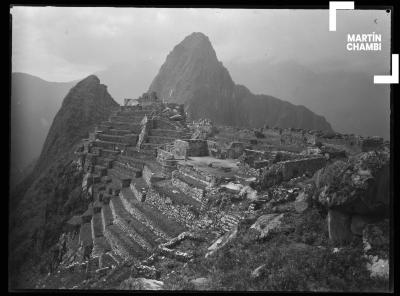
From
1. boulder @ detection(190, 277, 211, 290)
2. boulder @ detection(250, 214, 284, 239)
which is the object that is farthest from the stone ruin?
boulder @ detection(190, 277, 211, 290)

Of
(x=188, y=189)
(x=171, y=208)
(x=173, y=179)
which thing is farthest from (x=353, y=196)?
(x=173, y=179)

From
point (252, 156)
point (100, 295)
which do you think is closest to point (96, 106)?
point (252, 156)

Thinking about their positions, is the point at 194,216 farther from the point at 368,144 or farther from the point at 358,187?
the point at 368,144

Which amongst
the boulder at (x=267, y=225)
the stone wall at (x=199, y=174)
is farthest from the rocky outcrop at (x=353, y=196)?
the stone wall at (x=199, y=174)

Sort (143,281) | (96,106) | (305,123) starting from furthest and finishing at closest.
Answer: (96,106) → (305,123) → (143,281)

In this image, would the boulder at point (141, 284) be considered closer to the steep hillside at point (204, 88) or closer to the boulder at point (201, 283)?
the boulder at point (201, 283)

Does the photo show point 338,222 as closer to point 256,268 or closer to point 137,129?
point 256,268
